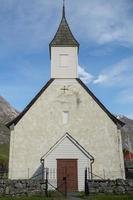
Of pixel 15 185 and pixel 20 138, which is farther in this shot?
pixel 20 138

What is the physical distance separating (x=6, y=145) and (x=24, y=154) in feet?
377

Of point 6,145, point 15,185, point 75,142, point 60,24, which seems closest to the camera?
point 15,185

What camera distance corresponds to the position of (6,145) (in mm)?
140250

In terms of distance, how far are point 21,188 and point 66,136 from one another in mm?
6555

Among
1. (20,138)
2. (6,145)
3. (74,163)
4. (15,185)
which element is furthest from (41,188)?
(6,145)

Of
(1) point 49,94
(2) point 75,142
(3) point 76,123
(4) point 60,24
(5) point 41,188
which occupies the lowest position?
(5) point 41,188

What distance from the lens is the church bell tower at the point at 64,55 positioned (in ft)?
104

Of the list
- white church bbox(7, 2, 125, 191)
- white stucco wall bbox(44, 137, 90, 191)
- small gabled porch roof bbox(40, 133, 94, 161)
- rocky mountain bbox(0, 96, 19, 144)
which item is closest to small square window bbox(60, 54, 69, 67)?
white church bbox(7, 2, 125, 191)

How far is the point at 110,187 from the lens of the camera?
2227 cm

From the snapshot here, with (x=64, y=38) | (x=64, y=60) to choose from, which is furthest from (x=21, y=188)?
(x=64, y=38)

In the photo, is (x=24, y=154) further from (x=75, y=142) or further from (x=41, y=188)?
(x=41, y=188)

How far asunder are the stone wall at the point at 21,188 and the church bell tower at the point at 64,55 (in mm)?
12338

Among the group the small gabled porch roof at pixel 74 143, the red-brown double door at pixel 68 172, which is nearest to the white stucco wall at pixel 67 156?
the small gabled porch roof at pixel 74 143

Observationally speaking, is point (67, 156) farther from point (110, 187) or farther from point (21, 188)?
point (21, 188)
